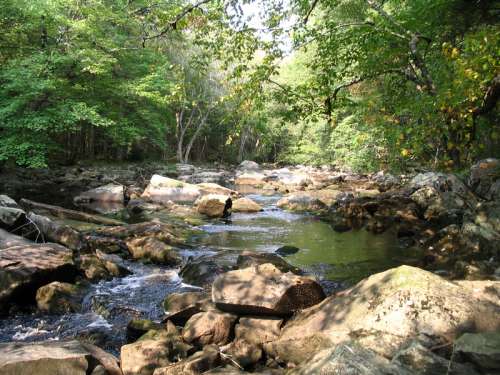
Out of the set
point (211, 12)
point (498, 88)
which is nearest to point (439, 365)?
point (498, 88)

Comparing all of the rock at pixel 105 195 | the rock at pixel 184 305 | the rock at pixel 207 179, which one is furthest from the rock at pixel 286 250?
the rock at pixel 207 179

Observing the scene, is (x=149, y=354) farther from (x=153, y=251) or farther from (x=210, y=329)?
(x=153, y=251)

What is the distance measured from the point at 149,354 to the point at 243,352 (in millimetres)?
1029

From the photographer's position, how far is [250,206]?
1579cm

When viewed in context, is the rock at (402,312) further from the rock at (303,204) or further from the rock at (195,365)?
the rock at (303,204)

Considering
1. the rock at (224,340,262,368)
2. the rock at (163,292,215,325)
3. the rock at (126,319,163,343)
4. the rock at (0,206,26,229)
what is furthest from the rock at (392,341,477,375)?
the rock at (0,206,26,229)

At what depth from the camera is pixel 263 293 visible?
17.2 ft

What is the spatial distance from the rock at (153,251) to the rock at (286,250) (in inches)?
95.2

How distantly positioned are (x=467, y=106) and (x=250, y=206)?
10554mm

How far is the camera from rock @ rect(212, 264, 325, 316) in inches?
202

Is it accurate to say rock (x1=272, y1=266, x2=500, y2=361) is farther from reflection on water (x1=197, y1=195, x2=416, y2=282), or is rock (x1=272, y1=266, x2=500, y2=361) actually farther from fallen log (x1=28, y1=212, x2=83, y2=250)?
fallen log (x1=28, y1=212, x2=83, y2=250)

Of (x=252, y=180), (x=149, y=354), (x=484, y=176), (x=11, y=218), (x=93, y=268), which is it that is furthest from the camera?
(x=252, y=180)

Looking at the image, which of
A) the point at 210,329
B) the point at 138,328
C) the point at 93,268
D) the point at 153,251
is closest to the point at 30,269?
the point at 93,268

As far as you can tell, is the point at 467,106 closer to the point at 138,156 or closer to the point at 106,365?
the point at 106,365
